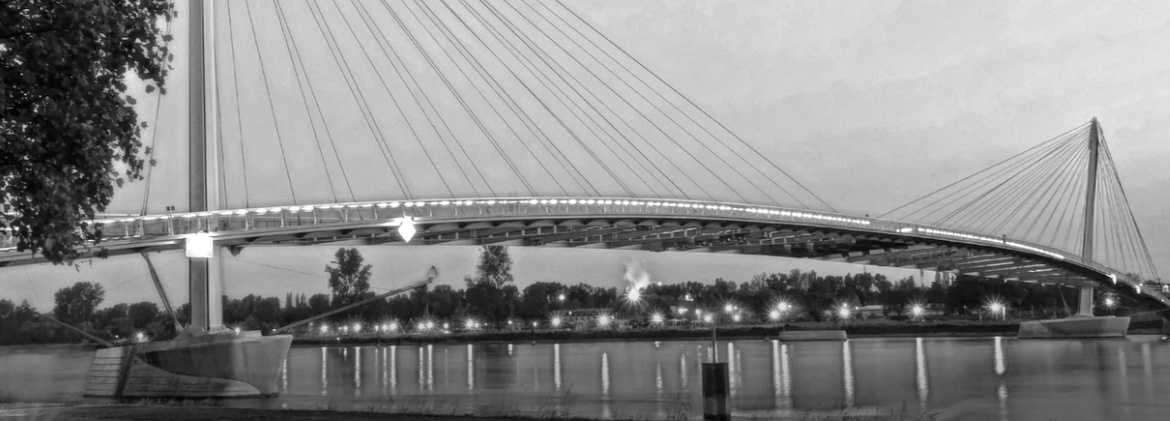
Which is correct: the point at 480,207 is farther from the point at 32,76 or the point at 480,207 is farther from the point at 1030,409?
the point at 32,76

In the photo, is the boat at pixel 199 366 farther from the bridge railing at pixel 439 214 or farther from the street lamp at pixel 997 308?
the street lamp at pixel 997 308

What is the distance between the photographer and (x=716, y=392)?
2222 centimetres

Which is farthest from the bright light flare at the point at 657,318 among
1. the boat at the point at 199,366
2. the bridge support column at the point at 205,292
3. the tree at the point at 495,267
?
the bridge support column at the point at 205,292

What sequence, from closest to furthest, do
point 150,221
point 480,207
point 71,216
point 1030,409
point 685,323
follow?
point 71,216 < point 1030,409 < point 150,221 < point 480,207 < point 685,323

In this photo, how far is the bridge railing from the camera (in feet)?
104

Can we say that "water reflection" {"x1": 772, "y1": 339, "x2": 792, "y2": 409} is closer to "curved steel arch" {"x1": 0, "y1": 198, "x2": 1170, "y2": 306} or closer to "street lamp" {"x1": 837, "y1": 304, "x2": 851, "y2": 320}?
"curved steel arch" {"x1": 0, "y1": 198, "x2": 1170, "y2": 306}

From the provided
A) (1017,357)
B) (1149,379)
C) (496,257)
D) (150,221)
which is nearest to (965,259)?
(1017,357)

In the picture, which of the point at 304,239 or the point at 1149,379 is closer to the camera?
the point at 304,239

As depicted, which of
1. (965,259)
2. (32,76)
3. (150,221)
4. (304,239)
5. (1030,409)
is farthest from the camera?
(965,259)

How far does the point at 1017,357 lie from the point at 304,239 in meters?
41.3

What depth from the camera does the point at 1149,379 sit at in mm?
41312

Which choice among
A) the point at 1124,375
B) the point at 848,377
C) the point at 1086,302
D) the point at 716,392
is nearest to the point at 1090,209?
the point at 1086,302

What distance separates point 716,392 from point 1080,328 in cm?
7751

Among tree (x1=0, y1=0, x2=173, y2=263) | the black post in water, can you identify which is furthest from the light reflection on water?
tree (x1=0, y1=0, x2=173, y2=263)
